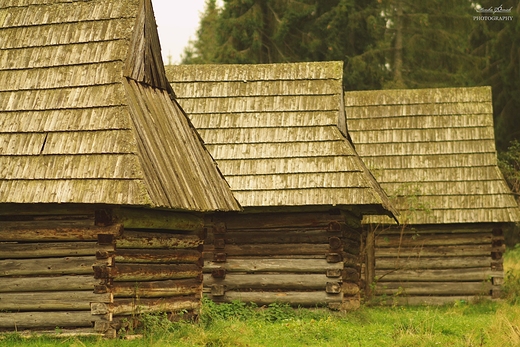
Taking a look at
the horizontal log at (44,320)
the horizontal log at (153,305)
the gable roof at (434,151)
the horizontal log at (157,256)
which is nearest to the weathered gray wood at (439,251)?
the gable roof at (434,151)

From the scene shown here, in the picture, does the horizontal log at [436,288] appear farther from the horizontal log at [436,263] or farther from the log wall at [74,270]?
the log wall at [74,270]

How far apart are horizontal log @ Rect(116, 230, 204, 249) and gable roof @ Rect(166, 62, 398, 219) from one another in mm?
2946

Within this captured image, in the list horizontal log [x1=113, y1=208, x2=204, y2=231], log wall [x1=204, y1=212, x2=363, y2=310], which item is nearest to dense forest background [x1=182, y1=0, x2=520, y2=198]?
log wall [x1=204, y1=212, x2=363, y2=310]

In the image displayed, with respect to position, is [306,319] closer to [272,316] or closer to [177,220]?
[272,316]

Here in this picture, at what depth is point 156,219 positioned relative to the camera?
42.6 ft

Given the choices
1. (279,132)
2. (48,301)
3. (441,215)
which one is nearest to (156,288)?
(48,301)

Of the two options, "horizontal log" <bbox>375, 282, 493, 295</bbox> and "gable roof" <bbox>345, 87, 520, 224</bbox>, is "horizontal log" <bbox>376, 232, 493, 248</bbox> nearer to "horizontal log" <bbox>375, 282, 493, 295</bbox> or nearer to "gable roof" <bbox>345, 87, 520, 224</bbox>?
"gable roof" <bbox>345, 87, 520, 224</bbox>

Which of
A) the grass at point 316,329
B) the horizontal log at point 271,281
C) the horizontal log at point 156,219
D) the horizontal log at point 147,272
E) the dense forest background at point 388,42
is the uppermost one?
the dense forest background at point 388,42

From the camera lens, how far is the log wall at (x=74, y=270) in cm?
1209

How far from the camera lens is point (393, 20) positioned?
37.9 meters

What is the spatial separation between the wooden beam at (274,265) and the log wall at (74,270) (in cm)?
450

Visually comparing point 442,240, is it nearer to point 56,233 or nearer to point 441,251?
point 441,251

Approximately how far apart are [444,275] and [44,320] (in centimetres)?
1106

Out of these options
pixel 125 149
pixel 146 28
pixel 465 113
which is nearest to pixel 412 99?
pixel 465 113
